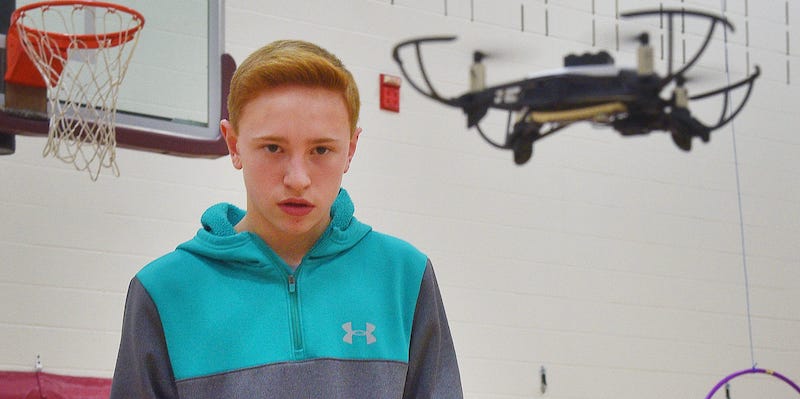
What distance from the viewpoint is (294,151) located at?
1.61 m

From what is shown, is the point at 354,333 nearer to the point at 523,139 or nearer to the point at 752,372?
the point at 523,139

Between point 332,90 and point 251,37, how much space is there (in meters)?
4.40

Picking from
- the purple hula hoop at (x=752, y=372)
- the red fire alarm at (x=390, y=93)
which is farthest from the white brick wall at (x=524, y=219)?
the purple hula hoop at (x=752, y=372)

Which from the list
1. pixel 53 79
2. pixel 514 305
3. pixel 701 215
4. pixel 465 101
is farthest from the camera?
pixel 701 215

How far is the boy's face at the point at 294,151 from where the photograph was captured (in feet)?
5.28

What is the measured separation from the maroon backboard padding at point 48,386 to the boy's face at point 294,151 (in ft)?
→ 11.6

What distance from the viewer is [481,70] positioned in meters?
5.90

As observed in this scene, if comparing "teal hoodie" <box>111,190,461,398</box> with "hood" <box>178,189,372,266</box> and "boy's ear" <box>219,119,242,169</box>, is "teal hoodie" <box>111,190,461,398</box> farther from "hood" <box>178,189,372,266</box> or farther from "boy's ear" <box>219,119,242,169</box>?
"boy's ear" <box>219,119,242,169</box>

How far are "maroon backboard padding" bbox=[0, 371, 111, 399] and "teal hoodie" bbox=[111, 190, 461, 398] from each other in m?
3.44

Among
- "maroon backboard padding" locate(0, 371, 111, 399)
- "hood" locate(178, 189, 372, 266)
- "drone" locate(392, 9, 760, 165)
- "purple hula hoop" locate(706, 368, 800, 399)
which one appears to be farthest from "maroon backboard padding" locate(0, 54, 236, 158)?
"purple hula hoop" locate(706, 368, 800, 399)

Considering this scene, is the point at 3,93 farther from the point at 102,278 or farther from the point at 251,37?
the point at 251,37

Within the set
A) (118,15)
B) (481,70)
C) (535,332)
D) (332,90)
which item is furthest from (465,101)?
(332,90)

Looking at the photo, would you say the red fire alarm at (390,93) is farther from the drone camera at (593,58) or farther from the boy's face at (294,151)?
the boy's face at (294,151)

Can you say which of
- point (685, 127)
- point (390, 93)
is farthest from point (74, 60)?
point (685, 127)
